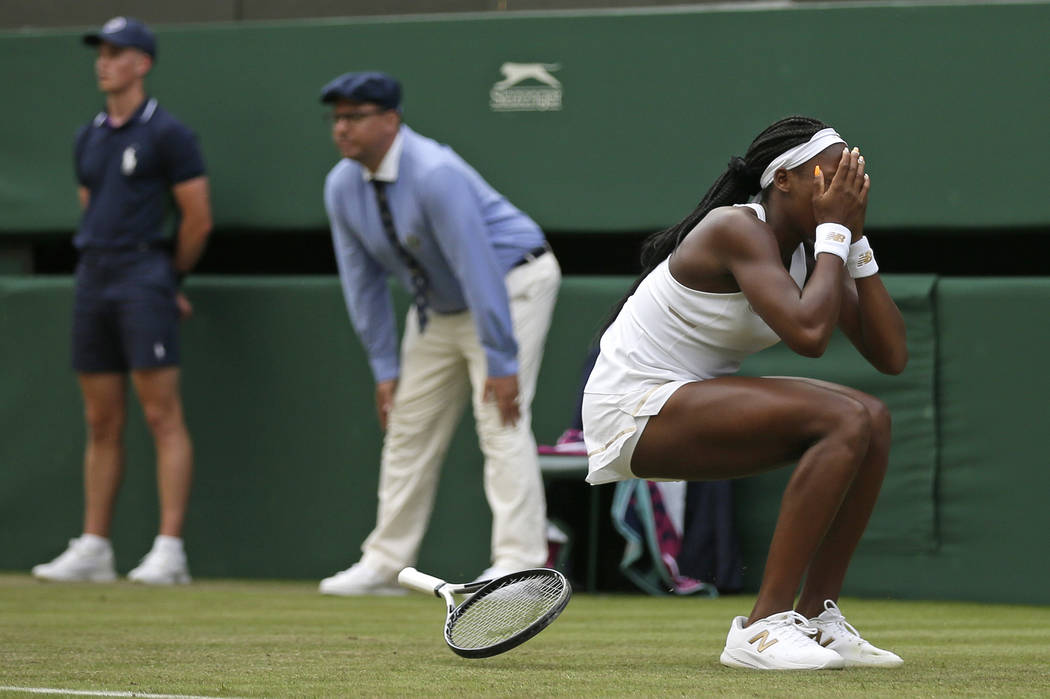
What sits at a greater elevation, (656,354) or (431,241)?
(656,354)

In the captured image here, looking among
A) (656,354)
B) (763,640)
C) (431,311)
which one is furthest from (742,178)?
(431,311)

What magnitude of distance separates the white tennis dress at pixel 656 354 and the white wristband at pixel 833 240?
0.20m

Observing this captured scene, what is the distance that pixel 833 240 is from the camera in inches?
154

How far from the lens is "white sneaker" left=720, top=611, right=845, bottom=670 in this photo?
12.5 feet

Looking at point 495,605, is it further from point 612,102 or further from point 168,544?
point 612,102

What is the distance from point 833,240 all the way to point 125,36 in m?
4.31

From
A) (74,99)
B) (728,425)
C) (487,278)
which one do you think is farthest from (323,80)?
(728,425)

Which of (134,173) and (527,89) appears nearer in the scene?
(134,173)

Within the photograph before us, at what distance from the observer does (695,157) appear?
23.7ft

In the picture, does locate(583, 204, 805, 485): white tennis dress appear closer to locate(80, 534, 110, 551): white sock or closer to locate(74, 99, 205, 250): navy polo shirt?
locate(74, 99, 205, 250): navy polo shirt

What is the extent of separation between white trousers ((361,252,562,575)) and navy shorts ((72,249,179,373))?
117 cm

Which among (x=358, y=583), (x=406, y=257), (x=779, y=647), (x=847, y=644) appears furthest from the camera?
(x=358, y=583)

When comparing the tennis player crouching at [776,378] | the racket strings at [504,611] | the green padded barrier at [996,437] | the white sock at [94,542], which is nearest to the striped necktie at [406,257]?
the white sock at [94,542]

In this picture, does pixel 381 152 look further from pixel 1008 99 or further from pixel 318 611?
pixel 1008 99
